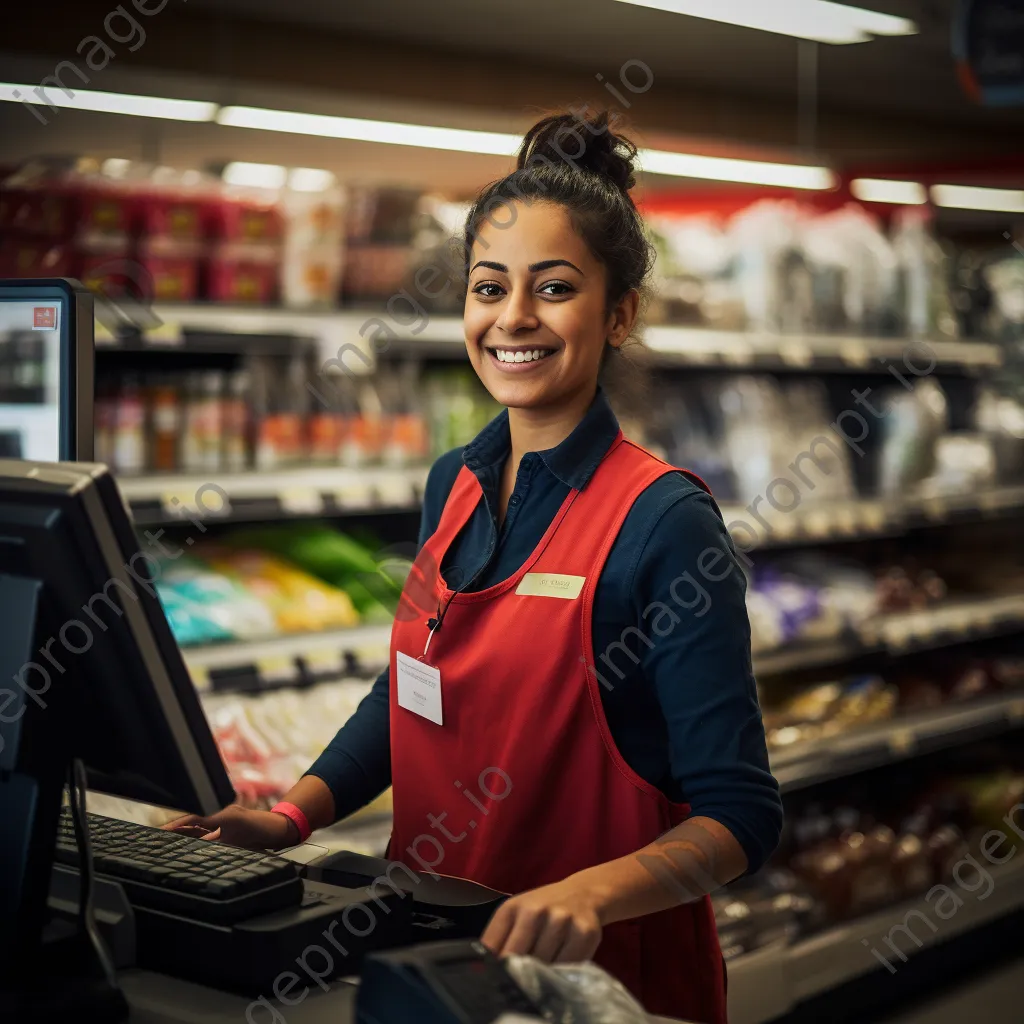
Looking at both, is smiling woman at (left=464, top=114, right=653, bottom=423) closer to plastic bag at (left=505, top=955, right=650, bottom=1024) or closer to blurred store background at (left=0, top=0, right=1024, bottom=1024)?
blurred store background at (left=0, top=0, right=1024, bottom=1024)

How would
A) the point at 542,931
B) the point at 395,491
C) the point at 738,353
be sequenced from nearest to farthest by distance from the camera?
the point at 542,931 → the point at 395,491 → the point at 738,353

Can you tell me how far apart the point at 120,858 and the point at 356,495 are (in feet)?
6.46

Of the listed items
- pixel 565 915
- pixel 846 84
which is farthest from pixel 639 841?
pixel 846 84

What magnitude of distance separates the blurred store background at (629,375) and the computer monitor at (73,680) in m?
0.98

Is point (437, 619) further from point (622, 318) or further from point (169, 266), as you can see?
point (169, 266)

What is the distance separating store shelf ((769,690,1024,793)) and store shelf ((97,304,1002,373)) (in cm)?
124

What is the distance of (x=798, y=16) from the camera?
11.9 ft

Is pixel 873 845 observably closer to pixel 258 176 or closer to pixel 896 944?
pixel 896 944

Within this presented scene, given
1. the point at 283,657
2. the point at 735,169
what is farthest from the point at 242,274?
the point at 735,169

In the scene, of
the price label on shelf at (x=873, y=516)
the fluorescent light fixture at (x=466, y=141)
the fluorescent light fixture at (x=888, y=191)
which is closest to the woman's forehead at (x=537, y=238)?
the fluorescent light fixture at (x=466, y=141)

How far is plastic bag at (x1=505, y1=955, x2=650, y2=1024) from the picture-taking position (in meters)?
1.06

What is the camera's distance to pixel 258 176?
325 cm

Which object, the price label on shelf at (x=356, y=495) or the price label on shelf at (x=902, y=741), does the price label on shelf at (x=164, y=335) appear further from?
the price label on shelf at (x=902, y=741)

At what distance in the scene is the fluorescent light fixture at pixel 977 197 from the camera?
7367 millimetres
